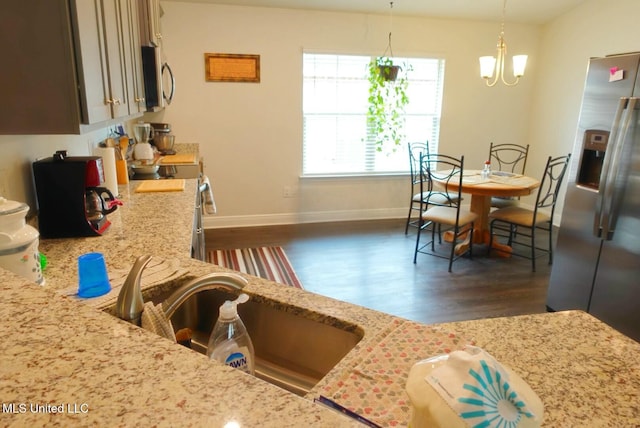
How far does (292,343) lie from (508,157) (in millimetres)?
5135

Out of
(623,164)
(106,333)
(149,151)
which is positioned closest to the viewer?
(106,333)

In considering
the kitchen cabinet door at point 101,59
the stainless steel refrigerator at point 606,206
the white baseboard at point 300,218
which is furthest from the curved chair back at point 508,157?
the kitchen cabinet door at point 101,59

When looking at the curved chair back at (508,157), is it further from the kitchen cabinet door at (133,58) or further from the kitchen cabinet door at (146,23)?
the kitchen cabinet door at (133,58)

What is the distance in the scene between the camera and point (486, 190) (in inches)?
143

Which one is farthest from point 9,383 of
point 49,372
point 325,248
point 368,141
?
point 368,141

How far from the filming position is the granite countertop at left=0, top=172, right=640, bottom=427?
0.49 meters

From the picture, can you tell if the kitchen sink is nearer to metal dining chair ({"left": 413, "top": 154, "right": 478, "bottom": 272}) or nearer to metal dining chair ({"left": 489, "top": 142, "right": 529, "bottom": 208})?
metal dining chair ({"left": 413, "top": 154, "right": 478, "bottom": 272})

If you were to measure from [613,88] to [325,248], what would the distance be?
2.64 metres

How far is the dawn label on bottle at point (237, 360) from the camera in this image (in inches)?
37.2

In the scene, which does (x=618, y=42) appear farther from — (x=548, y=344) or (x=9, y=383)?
(x=9, y=383)

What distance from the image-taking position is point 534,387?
77 centimetres

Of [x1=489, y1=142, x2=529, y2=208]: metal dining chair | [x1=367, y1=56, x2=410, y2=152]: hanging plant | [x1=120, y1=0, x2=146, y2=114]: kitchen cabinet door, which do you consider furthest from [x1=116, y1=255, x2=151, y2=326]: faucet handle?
[x1=489, y1=142, x2=529, y2=208]: metal dining chair

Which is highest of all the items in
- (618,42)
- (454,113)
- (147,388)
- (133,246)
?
(618,42)

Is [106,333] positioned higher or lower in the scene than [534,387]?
higher
